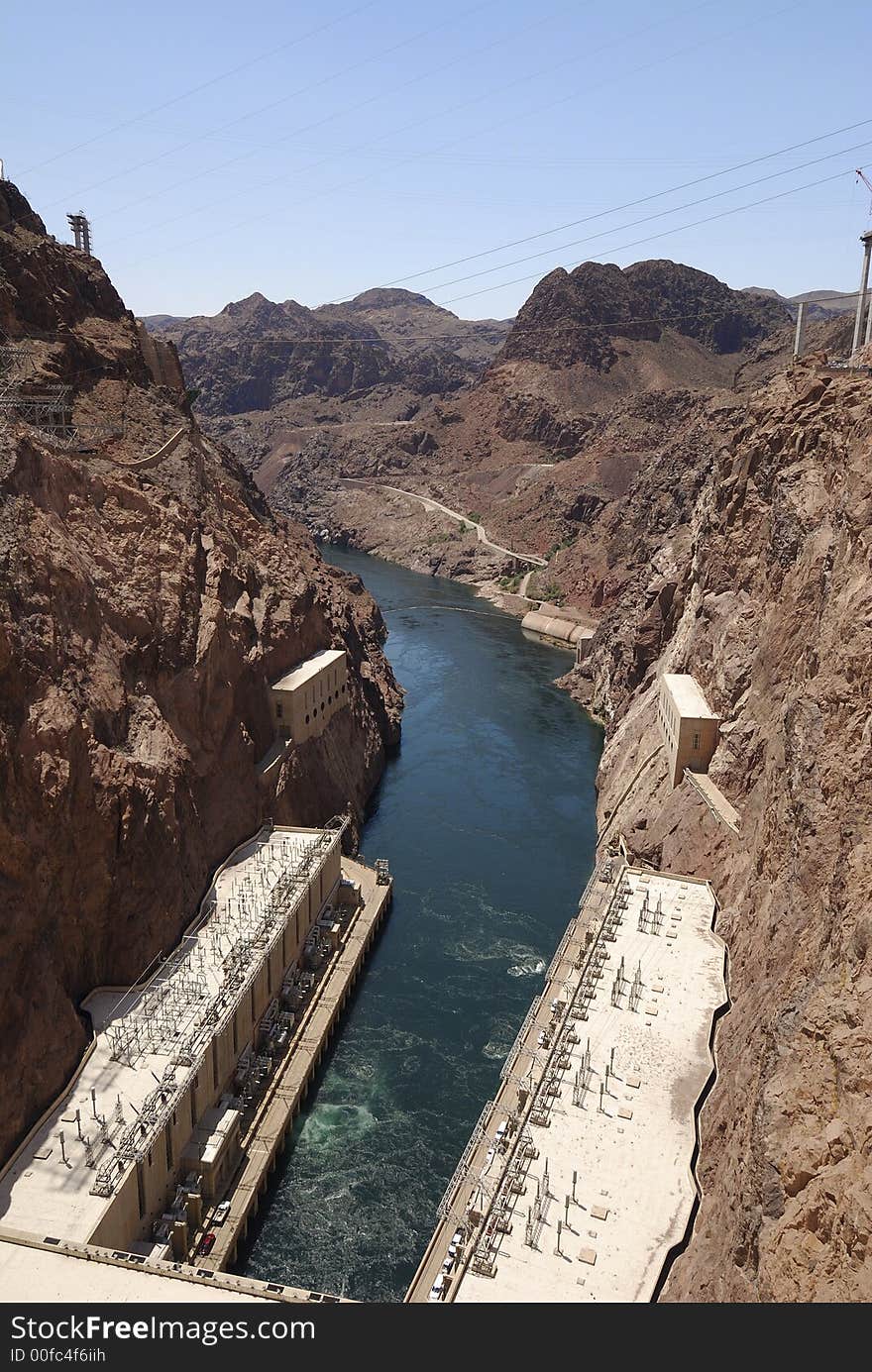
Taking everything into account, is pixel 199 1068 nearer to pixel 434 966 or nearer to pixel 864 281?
pixel 434 966

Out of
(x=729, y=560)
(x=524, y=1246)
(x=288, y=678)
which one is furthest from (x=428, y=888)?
(x=524, y=1246)

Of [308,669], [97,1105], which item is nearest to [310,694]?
[308,669]

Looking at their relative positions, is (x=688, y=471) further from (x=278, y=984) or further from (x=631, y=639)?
(x=278, y=984)

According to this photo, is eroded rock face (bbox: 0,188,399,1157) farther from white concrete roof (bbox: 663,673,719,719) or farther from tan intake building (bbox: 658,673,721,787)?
white concrete roof (bbox: 663,673,719,719)

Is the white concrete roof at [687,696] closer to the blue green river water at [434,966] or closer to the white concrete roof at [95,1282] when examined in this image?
the blue green river water at [434,966]

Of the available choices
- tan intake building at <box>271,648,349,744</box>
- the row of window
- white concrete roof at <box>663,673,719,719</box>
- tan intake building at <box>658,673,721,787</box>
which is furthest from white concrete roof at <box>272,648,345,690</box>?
tan intake building at <box>658,673,721,787</box>

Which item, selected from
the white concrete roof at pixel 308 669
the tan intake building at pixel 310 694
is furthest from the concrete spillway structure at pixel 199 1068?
the white concrete roof at pixel 308 669
